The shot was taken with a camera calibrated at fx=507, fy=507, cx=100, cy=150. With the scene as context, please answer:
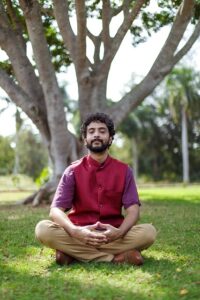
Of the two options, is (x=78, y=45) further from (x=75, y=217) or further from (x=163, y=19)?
(x=75, y=217)

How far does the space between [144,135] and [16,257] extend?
49093mm

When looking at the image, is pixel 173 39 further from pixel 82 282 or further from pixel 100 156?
pixel 82 282

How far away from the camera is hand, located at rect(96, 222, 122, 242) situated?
17.0 feet

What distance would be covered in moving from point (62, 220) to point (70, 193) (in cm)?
36

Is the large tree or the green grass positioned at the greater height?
the large tree

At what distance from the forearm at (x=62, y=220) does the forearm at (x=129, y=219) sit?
20.5 inches

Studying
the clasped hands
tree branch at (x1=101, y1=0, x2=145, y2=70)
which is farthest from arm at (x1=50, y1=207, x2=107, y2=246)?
tree branch at (x1=101, y1=0, x2=145, y2=70)

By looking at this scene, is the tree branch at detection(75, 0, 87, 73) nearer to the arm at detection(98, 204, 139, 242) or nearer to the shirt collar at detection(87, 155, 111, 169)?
the shirt collar at detection(87, 155, 111, 169)

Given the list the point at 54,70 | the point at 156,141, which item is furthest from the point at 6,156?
the point at 54,70

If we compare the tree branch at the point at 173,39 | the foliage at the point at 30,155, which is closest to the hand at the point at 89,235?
the tree branch at the point at 173,39

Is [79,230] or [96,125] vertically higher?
[96,125]

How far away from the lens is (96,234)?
5098mm

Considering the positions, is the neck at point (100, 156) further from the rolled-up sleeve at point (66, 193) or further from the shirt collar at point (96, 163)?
the rolled-up sleeve at point (66, 193)

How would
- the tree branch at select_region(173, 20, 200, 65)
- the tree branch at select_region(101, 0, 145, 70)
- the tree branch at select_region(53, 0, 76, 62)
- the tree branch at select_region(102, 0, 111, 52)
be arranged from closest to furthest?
the tree branch at select_region(53, 0, 76, 62) → the tree branch at select_region(101, 0, 145, 70) → the tree branch at select_region(102, 0, 111, 52) → the tree branch at select_region(173, 20, 200, 65)
